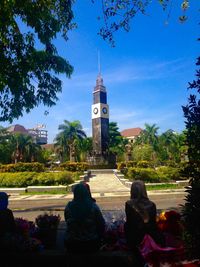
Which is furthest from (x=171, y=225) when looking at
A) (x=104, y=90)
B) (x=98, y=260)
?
(x=104, y=90)

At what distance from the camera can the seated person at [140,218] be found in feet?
12.8

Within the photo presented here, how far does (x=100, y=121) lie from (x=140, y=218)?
4934 centimetres

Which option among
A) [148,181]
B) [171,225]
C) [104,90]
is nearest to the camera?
[171,225]

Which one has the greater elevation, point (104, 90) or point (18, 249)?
point (104, 90)

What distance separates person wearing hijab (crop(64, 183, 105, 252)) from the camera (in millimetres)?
3865

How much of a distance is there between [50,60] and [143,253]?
18.1 ft

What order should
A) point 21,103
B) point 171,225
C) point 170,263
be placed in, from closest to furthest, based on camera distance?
1. point 170,263
2. point 171,225
3. point 21,103

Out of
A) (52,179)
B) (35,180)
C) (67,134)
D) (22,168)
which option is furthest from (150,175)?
(67,134)

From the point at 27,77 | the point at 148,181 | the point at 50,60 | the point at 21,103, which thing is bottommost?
the point at 148,181

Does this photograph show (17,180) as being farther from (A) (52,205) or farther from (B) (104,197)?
(A) (52,205)

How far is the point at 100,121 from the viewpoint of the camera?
174ft

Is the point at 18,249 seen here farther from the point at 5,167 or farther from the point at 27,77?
the point at 5,167

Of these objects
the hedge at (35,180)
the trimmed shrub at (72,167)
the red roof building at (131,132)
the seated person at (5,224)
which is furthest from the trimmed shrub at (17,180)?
the red roof building at (131,132)

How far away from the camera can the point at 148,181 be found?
26.8 metres
